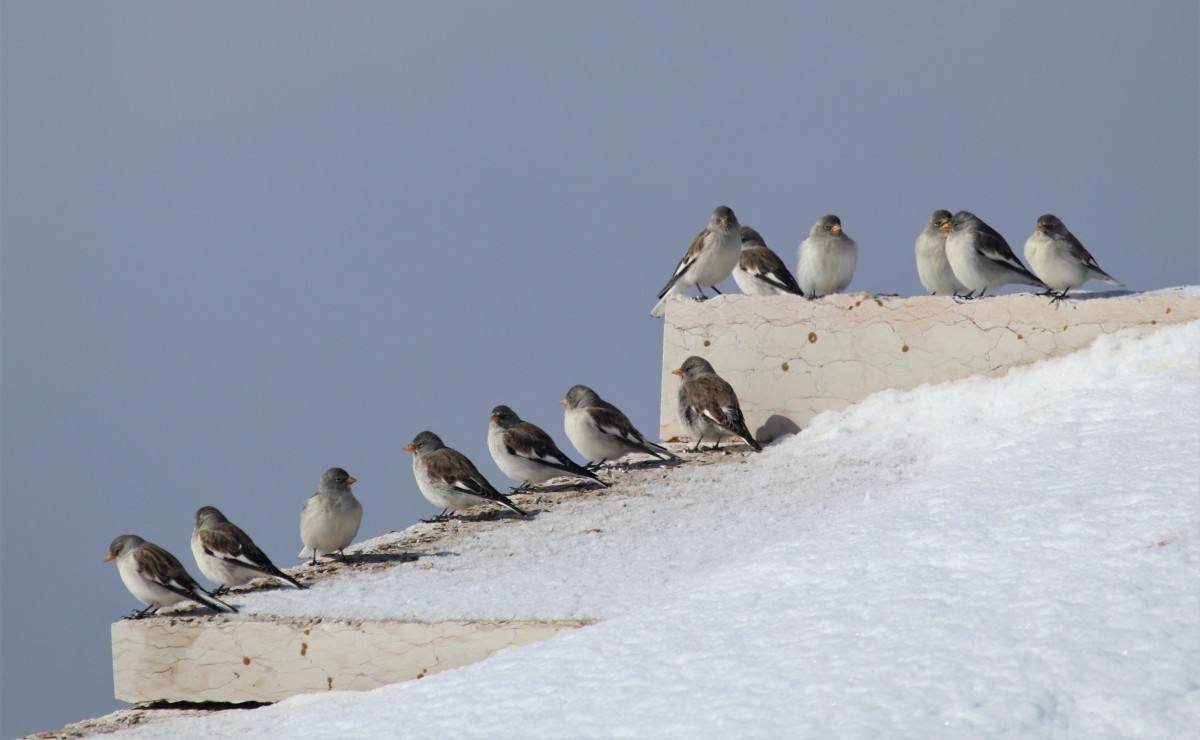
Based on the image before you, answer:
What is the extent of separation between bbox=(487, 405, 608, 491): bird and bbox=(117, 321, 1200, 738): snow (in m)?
0.71

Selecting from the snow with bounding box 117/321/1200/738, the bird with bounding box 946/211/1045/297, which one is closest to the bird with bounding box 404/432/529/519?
the snow with bounding box 117/321/1200/738

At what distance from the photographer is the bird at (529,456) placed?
1055cm

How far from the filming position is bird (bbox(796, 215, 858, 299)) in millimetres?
11922

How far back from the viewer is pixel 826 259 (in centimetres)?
1192

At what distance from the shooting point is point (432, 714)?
20.4ft

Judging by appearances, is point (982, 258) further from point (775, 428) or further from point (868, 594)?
point (868, 594)

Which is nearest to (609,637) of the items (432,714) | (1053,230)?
(432,714)

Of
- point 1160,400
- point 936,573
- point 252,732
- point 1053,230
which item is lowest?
point 252,732

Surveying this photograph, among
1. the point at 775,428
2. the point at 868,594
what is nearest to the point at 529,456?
the point at 775,428

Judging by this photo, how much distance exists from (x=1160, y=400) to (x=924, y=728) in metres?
4.69

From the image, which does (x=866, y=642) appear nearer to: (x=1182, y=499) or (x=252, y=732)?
(x=1182, y=499)

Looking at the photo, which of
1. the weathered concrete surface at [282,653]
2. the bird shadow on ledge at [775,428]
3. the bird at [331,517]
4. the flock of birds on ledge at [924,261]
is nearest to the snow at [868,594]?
the weathered concrete surface at [282,653]

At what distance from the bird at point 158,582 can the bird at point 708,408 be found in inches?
165

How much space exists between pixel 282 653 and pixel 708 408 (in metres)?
4.40
